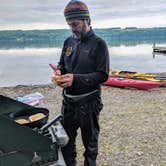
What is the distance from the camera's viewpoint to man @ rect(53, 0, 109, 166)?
10.3ft

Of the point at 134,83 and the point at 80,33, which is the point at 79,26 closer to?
the point at 80,33

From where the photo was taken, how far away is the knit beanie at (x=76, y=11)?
10.3ft

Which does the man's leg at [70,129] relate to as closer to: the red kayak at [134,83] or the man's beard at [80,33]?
the man's beard at [80,33]

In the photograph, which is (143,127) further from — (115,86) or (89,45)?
(115,86)

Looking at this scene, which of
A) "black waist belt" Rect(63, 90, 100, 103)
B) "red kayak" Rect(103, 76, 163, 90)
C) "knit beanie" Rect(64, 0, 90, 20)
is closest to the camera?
"knit beanie" Rect(64, 0, 90, 20)

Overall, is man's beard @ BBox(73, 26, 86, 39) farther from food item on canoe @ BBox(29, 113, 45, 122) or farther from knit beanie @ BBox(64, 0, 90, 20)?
food item on canoe @ BBox(29, 113, 45, 122)

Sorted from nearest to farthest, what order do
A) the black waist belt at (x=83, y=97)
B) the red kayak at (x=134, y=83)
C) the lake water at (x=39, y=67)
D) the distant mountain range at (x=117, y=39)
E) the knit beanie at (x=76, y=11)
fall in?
the knit beanie at (x=76, y=11) < the black waist belt at (x=83, y=97) < the red kayak at (x=134, y=83) < the lake water at (x=39, y=67) < the distant mountain range at (x=117, y=39)

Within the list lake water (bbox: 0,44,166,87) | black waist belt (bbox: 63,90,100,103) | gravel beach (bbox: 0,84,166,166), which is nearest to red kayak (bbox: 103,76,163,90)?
gravel beach (bbox: 0,84,166,166)

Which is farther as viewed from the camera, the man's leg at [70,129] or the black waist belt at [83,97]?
the man's leg at [70,129]

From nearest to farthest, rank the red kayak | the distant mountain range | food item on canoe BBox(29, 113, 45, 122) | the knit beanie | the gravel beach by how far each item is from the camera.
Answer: food item on canoe BBox(29, 113, 45, 122), the knit beanie, the gravel beach, the red kayak, the distant mountain range

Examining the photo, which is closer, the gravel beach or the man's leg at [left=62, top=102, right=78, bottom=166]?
the man's leg at [left=62, top=102, right=78, bottom=166]

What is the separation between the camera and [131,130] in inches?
254

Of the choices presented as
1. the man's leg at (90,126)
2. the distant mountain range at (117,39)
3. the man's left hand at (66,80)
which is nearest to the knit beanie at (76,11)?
the man's left hand at (66,80)

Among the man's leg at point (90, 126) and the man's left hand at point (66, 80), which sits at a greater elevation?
the man's left hand at point (66, 80)
